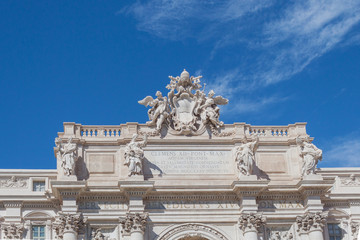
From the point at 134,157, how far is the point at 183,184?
316cm

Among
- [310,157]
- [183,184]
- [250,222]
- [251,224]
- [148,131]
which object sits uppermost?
[148,131]

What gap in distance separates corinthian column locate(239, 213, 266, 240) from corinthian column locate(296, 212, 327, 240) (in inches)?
85.3

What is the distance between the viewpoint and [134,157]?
4425 cm

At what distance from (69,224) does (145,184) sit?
15.2 ft

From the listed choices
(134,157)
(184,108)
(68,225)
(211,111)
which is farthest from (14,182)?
(211,111)

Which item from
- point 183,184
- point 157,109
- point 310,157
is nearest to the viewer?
point 183,184

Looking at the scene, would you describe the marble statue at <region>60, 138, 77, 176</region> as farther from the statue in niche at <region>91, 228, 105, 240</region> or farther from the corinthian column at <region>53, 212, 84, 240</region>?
the statue in niche at <region>91, 228, 105, 240</region>

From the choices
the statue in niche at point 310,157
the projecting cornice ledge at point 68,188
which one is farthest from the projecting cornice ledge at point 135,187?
the statue in niche at point 310,157

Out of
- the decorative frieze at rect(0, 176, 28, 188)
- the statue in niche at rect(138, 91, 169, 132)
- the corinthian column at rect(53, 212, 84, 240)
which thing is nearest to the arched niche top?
the corinthian column at rect(53, 212, 84, 240)

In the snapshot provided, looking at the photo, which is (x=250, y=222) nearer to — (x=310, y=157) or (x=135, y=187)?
(x=310, y=157)

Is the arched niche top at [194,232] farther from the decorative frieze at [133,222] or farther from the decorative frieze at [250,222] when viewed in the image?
the decorative frieze at [133,222]

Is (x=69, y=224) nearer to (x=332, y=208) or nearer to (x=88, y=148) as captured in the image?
(x=88, y=148)

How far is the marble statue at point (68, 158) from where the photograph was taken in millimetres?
43781

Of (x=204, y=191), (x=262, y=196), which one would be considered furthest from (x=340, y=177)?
(x=204, y=191)
